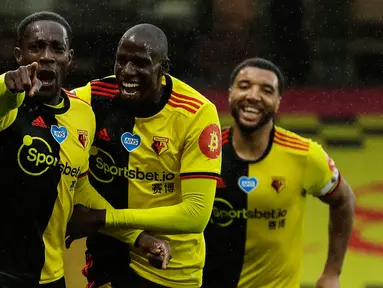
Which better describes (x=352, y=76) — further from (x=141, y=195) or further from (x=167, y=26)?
(x=141, y=195)

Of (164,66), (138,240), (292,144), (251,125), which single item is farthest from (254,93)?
(138,240)

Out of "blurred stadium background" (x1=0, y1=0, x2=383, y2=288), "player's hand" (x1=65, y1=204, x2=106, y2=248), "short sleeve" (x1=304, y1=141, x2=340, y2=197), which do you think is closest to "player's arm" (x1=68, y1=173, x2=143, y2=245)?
"player's hand" (x1=65, y1=204, x2=106, y2=248)

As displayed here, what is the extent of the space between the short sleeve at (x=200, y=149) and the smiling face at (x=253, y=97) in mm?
739

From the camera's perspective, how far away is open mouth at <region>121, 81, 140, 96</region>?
4.84 metres

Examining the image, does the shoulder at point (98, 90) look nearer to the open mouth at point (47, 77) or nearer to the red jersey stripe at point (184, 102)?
the red jersey stripe at point (184, 102)

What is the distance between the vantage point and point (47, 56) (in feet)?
14.8

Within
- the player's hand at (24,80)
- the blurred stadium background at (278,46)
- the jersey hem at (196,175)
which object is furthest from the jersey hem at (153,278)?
the blurred stadium background at (278,46)

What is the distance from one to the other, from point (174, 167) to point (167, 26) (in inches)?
155

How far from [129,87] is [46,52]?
43cm

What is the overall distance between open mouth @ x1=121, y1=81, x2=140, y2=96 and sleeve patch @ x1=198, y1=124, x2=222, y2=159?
1.08 ft

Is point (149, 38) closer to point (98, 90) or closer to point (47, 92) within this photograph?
point (98, 90)

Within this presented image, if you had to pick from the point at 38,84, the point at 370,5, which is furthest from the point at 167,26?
the point at 38,84

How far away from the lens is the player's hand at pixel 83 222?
482 centimetres

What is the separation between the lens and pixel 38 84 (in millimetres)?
4152
